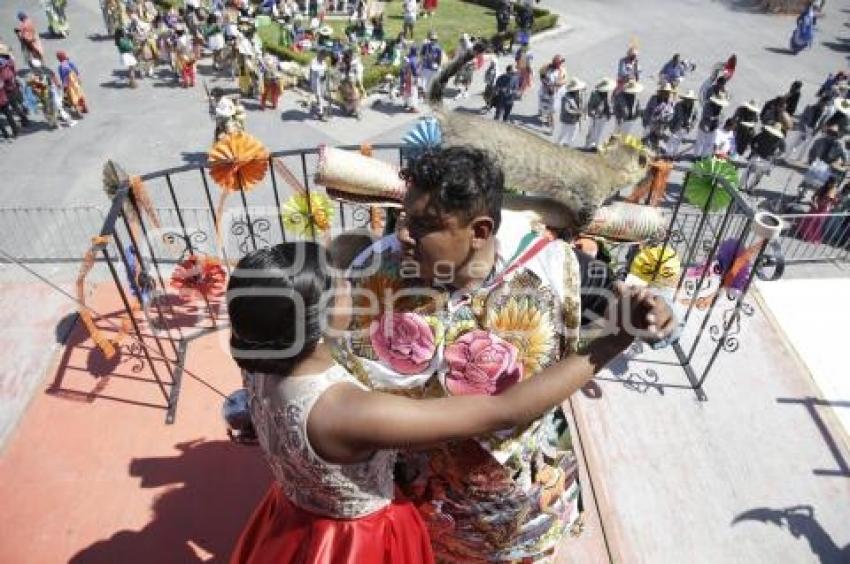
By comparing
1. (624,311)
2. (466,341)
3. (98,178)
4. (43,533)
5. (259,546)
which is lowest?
(98,178)

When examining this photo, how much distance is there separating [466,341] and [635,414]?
3348mm

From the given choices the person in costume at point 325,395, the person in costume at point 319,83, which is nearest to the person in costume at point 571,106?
the person in costume at point 319,83

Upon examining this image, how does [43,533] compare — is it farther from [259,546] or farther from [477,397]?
[477,397]

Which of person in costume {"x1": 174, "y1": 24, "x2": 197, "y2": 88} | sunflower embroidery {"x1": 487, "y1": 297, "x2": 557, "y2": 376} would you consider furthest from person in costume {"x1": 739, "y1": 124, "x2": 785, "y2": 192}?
person in costume {"x1": 174, "y1": 24, "x2": 197, "y2": 88}

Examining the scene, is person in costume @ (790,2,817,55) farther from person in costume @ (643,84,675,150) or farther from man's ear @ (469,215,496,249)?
man's ear @ (469,215,496,249)

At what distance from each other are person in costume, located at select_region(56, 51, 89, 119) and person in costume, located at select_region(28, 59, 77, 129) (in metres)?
0.16

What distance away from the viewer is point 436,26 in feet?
62.8

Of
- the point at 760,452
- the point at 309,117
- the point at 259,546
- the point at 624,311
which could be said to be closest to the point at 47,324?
the point at 259,546

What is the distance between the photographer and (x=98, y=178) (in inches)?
415

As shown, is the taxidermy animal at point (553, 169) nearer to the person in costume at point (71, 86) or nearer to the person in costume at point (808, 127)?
the person in costume at point (808, 127)

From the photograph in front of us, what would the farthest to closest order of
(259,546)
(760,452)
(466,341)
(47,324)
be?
1. (47,324)
2. (760,452)
3. (259,546)
4. (466,341)

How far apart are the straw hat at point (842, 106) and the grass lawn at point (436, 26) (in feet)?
27.0

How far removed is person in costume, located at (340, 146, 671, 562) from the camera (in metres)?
1.92

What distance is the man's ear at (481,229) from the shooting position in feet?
6.37
